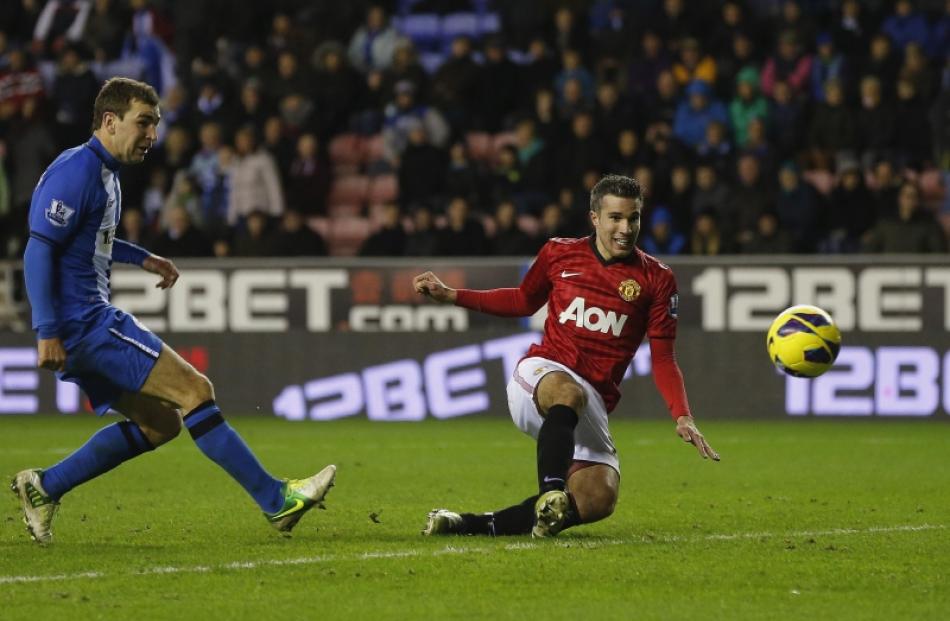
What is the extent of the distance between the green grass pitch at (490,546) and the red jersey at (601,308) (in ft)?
2.63

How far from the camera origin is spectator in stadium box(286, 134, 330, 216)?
1942 centimetres

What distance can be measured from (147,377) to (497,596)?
6.69 feet

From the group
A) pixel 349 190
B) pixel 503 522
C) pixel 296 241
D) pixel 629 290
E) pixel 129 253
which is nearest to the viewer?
pixel 503 522

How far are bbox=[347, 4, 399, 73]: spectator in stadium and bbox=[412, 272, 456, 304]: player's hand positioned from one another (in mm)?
13176

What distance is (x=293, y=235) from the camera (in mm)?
17953

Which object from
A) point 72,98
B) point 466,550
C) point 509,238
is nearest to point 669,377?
point 466,550

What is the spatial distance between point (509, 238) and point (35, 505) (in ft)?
33.4

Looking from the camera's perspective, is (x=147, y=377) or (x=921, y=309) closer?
(x=147, y=377)

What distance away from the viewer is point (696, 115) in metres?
18.8

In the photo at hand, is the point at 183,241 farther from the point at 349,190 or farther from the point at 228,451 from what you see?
the point at 228,451

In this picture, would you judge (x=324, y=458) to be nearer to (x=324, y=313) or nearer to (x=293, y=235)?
(x=324, y=313)

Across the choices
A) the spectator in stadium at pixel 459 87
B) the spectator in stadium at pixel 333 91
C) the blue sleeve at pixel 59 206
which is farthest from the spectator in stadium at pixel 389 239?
the blue sleeve at pixel 59 206

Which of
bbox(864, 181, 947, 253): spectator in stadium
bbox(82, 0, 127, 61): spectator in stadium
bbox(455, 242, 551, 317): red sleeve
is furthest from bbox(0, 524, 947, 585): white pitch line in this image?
bbox(82, 0, 127, 61): spectator in stadium

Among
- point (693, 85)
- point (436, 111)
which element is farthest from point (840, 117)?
point (436, 111)
